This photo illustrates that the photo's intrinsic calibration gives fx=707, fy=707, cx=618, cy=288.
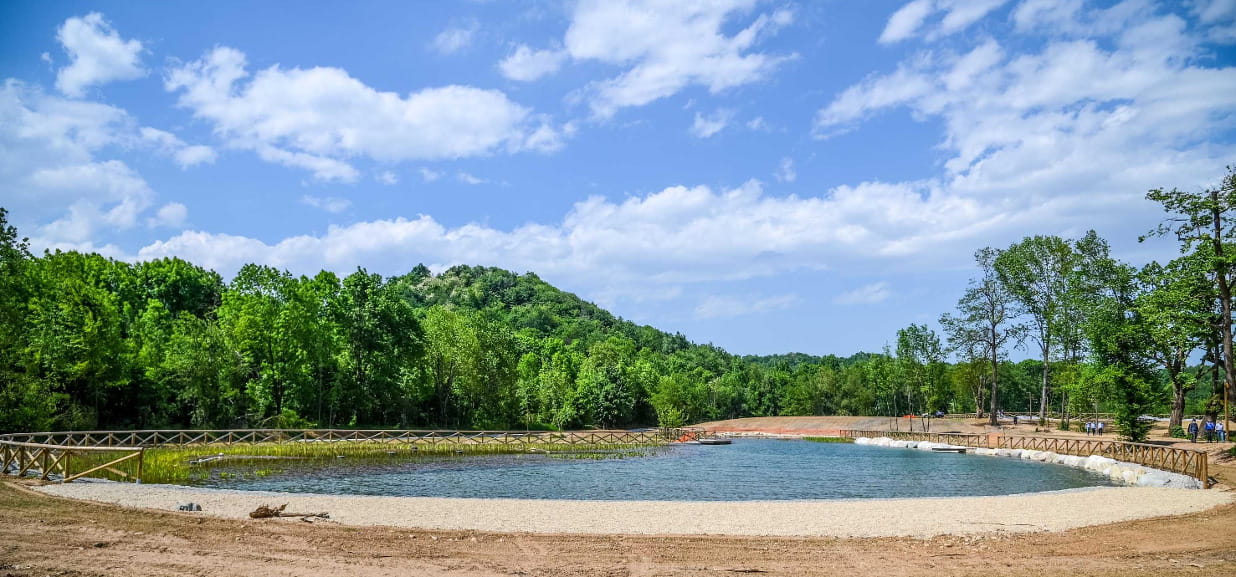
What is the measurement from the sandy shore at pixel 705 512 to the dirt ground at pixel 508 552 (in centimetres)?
129

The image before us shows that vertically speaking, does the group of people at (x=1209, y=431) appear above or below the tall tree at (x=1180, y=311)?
below

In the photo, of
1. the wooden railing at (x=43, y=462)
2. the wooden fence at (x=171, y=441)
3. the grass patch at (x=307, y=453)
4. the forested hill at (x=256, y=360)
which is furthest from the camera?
the forested hill at (x=256, y=360)

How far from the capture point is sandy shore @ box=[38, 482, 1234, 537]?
17156 mm

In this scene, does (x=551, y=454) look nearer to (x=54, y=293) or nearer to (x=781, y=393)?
(x=54, y=293)

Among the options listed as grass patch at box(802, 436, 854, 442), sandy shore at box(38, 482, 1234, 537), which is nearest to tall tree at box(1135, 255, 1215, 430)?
sandy shore at box(38, 482, 1234, 537)

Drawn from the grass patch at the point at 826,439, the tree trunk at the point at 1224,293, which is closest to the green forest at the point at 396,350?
the tree trunk at the point at 1224,293

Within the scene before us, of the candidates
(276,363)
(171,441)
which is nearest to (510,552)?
(171,441)

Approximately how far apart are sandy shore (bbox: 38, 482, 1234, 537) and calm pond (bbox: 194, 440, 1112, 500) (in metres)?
4.50

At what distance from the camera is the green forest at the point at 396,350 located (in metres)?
42.2

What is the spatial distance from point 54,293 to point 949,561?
192ft

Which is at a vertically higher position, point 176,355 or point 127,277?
point 127,277

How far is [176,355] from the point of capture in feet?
175

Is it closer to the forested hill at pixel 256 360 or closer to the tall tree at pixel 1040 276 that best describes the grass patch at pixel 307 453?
the forested hill at pixel 256 360

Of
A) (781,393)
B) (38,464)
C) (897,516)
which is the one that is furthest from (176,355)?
(781,393)
